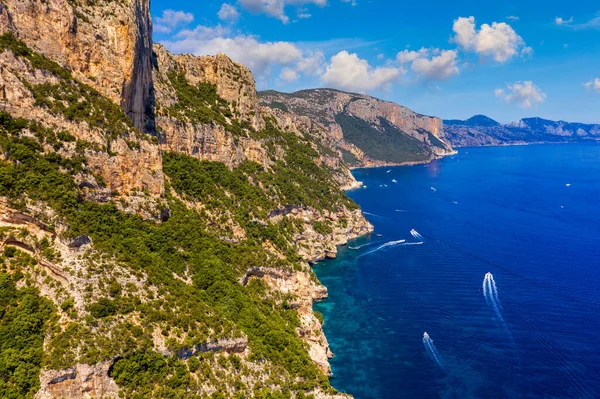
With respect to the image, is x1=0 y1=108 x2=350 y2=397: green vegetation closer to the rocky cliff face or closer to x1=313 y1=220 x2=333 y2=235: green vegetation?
the rocky cliff face

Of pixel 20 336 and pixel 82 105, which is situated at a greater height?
pixel 82 105

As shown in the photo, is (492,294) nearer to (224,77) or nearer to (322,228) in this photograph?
(322,228)

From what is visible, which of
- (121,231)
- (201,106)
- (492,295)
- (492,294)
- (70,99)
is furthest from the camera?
(201,106)

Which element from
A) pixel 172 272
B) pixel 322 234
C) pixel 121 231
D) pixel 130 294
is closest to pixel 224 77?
pixel 322 234

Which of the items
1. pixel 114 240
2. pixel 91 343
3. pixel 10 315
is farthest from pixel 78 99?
pixel 91 343

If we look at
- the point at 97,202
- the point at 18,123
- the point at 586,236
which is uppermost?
the point at 18,123

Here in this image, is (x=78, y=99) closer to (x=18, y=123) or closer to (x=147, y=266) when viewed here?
(x=18, y=123)

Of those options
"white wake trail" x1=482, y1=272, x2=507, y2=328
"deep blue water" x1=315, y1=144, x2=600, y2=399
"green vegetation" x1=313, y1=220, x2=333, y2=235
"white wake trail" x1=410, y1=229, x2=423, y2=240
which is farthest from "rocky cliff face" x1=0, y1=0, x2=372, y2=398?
"white wake trail" x1=410, y1=229, x2=423, y2=240
